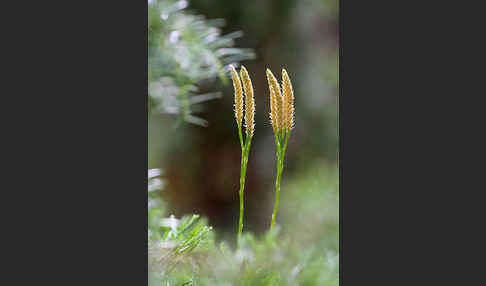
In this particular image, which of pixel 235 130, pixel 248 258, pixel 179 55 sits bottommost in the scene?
pixel 248 258

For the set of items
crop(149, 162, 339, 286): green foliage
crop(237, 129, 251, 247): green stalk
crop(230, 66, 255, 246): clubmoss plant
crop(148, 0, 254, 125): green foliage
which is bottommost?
crop(149, 162, 339, 286): green foliage

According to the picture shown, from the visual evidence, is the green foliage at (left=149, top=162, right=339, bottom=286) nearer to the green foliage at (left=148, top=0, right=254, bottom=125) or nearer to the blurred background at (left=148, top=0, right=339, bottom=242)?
the blurred background at (left=148, top=0, right=339, bottom=242)

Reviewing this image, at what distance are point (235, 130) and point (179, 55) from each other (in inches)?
7.8

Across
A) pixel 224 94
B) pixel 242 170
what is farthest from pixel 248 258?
pixel 224 94

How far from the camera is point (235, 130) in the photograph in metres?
0.54

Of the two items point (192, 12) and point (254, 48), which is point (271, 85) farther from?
point (192, 12)

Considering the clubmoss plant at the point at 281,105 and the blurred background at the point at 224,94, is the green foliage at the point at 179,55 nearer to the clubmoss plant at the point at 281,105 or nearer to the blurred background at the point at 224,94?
the blurred background at the point at 224,94

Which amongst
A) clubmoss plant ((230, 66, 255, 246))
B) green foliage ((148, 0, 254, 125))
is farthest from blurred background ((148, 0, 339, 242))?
clubmoss plant ((230, 66, 255, 246))

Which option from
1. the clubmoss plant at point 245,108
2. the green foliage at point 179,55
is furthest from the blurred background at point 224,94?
the clubmoss plant at point 245,108

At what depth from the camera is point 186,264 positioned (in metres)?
0.47

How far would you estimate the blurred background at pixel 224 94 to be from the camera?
621 millimetres

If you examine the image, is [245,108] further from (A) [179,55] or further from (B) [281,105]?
(A) [179,55]

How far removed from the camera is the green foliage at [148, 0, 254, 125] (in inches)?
26.7

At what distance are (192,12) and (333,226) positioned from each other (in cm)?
36
